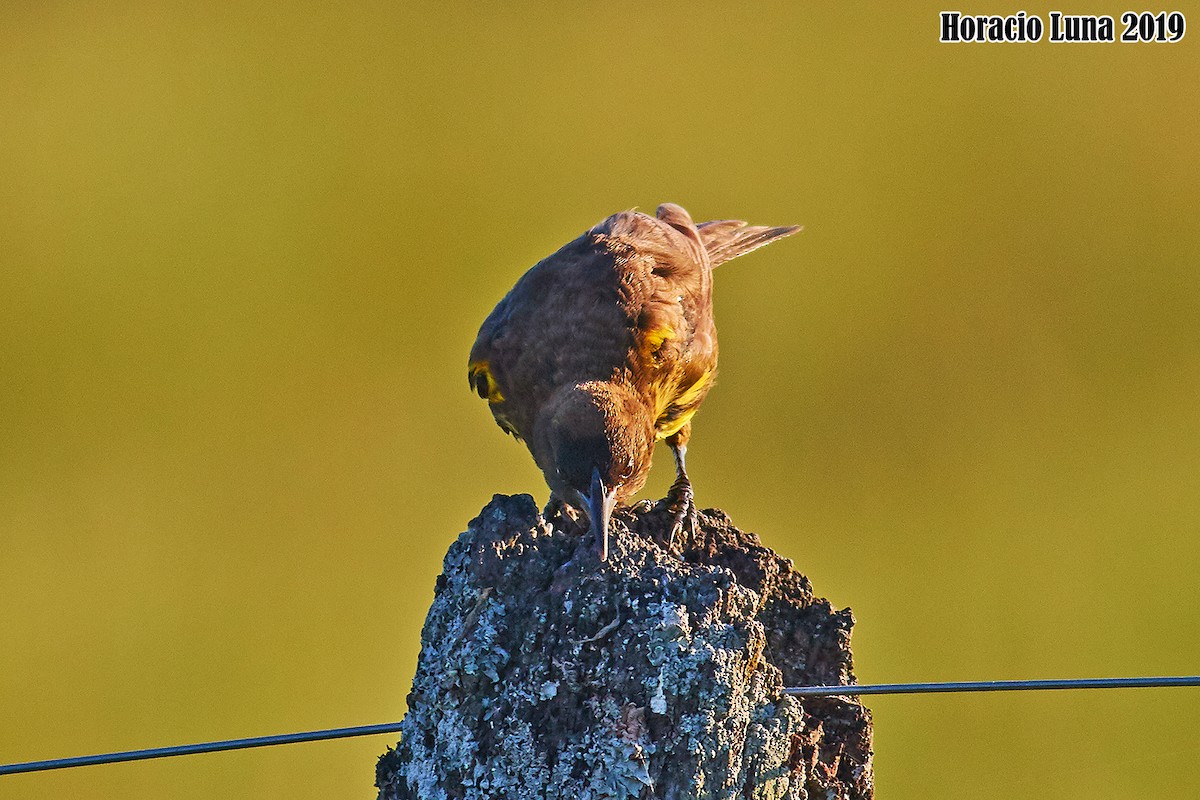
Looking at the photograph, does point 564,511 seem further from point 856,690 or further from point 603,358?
point 856,690

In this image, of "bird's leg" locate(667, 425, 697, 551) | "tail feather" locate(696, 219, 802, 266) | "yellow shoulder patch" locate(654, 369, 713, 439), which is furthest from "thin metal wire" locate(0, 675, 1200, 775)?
"tail feather" locate(696, 219, 802, 266)

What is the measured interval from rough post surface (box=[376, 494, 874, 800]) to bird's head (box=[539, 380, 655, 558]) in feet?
4.35

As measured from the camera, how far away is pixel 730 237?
8.47m

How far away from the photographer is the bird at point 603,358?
17.7 feet

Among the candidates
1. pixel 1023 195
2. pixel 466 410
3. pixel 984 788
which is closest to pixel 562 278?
pixel 984 788

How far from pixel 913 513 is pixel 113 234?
290 inches

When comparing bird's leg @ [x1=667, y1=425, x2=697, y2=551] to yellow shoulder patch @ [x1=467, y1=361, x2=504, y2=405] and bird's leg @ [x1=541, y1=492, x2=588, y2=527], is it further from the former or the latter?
yellow shoulder patch @ [x1=467, y1=361, x2=504, y2=405]

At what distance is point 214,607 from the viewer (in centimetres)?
1084

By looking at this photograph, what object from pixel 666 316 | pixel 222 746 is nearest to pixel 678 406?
pixel 666 316

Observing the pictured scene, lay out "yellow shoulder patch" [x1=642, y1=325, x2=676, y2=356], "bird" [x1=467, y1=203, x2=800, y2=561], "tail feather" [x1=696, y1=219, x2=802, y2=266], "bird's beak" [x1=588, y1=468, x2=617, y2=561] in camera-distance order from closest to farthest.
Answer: "bird's beak" [x1=588, y1=468, x2=617, y2=561]
"bird" [x1=467, y1=203, x2=800, y2=561]
"yellow shoulder patch" [x1=642, y1=325, x2=676, y2=356]
"tail feather" [x1=696, y1=219, x2=802, y2=266]

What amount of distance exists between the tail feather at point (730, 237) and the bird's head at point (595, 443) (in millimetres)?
2469

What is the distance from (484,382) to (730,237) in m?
2.60

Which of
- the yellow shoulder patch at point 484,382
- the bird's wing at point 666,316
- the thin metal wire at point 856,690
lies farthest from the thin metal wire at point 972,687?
the yellow shoulder patch at point 484,382

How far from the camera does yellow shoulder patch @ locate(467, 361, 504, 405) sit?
6.23 m
